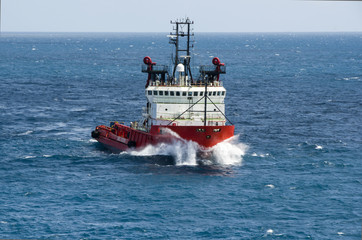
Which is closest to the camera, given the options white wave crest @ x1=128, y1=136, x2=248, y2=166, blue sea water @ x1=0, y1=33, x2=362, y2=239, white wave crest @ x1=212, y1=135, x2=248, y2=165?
blue sea water @ x1=0, y1=33, x2=362, y2=239

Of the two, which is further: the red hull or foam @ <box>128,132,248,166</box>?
foam @ <box>128,132,248,166</box>

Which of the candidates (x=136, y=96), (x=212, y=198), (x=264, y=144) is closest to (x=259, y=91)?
(x=136, y=96)

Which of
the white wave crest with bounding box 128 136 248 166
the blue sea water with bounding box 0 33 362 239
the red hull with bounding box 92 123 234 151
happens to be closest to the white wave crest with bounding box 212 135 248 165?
the white wave crest with bounding box 128 136 248 166

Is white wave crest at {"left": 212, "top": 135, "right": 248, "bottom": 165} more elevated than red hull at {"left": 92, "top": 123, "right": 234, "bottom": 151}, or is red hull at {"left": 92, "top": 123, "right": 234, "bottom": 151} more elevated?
red hull at {"left": 92, "top": 123, "right": 234, "bottom": 151}

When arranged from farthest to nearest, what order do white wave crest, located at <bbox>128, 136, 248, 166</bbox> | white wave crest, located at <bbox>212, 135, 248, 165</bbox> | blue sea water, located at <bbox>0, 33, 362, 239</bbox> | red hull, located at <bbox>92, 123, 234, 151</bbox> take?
white wave crest, located at <bbox>212, 135, 248, 165</bbox> < white wave crest, located at <bbox>128, 136, 248, 166</bbox> < red hull, located at <bbox>92, 123, 234, 151</bbox> < blue sea water, located at <bbox>0, 33, 362, 239</bbox>

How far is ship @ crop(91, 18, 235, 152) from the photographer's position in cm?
6656

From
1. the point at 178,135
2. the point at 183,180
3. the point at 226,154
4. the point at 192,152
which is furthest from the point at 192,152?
the point at 183,180

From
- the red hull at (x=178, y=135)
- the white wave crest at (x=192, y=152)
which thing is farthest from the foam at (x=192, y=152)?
the red hull at (x=178, y=135)

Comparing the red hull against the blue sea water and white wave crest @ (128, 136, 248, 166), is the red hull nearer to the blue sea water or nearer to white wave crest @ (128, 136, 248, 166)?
white wave crest @ (128, 136, 248, 166)

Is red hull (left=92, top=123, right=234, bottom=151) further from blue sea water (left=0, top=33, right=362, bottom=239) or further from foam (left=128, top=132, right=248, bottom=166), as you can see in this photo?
blue sea water (left=0, top=33, right=362, bottom=239)

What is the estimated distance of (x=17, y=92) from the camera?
12838cm

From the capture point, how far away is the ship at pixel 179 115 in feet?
218

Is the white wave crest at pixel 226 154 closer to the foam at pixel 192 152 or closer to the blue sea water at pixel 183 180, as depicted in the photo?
the foam at pixel 192 152

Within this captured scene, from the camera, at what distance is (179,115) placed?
70125mm
